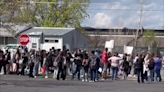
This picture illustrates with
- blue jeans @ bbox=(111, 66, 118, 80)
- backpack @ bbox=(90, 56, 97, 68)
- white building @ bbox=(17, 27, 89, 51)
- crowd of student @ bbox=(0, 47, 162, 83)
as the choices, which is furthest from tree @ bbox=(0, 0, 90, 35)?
backpack @ bbox=(90, 56, 97, 68)

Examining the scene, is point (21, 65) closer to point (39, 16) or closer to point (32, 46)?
point (32, 46)

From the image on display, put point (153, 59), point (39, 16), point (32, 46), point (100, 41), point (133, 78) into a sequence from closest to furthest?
point (153, 59) < point (133, 78) < point (32, 46) < point (39, 16) < point (100, 41)

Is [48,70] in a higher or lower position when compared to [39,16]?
lower

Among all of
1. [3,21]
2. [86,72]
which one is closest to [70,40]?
[86,72]

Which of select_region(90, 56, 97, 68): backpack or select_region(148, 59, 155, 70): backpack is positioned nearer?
select_region(90, 56, 97, 68): backpack

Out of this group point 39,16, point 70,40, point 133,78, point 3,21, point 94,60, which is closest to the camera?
point 3,21

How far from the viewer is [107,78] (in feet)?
111

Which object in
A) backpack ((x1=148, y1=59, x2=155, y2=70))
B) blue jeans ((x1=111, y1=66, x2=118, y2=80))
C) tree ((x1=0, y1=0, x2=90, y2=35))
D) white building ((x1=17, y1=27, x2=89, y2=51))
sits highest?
tree ((x1=0, y1=0, x2=90, y2=35))

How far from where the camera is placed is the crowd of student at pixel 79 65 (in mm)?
30031

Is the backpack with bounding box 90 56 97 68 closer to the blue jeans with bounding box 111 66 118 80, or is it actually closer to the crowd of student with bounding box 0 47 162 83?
the crowd of student with bounding box 0 47 162 83

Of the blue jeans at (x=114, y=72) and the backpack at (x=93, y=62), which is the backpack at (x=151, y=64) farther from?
the backpack at (x=93, y=62)

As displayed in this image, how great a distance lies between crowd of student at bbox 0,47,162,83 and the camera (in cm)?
3003

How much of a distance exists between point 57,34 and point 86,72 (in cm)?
1899

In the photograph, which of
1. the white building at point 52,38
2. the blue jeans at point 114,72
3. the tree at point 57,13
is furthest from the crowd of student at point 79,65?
the tree at point 57,13
